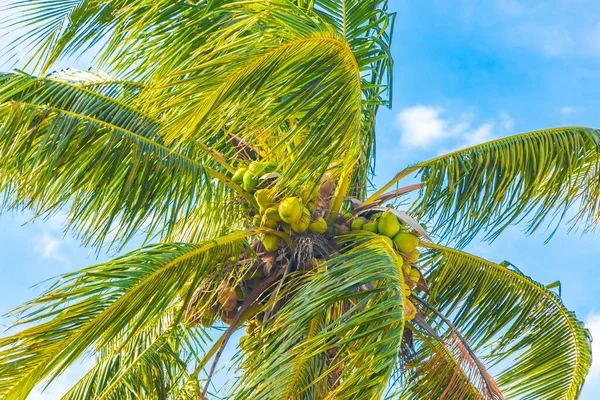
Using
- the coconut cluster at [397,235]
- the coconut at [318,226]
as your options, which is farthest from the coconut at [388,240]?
the coconut at [318,226]

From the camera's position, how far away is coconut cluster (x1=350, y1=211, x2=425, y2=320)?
4.21 meters

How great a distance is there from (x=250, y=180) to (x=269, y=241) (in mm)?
347

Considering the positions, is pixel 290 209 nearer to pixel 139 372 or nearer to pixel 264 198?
pixel 264 198

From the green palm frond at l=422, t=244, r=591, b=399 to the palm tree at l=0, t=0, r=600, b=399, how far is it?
0.03ft

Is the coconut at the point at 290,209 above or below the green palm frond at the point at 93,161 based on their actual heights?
below

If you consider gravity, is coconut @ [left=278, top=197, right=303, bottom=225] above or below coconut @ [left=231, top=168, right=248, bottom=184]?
below

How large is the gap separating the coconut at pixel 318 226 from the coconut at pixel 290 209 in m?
0.16

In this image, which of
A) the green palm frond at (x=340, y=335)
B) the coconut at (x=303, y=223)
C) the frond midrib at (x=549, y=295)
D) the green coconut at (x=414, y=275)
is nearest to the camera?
the green palm frond at (x=340, y=335)

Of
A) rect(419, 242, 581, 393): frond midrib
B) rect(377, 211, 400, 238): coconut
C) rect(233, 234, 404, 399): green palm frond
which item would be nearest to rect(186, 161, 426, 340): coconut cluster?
rect(377, 211, 400, 238): coconut

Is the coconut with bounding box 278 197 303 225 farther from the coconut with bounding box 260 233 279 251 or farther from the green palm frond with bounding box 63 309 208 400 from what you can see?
the green palm frond with bounding box 63 309 208 400

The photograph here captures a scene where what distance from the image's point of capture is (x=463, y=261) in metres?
4.80

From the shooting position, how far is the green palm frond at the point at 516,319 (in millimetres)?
4809

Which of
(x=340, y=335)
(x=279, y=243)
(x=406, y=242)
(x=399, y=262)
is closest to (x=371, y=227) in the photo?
(x=406, y=242)

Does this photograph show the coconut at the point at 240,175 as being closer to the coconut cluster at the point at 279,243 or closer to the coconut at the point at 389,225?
the coconut cluster at the point at 279,243
